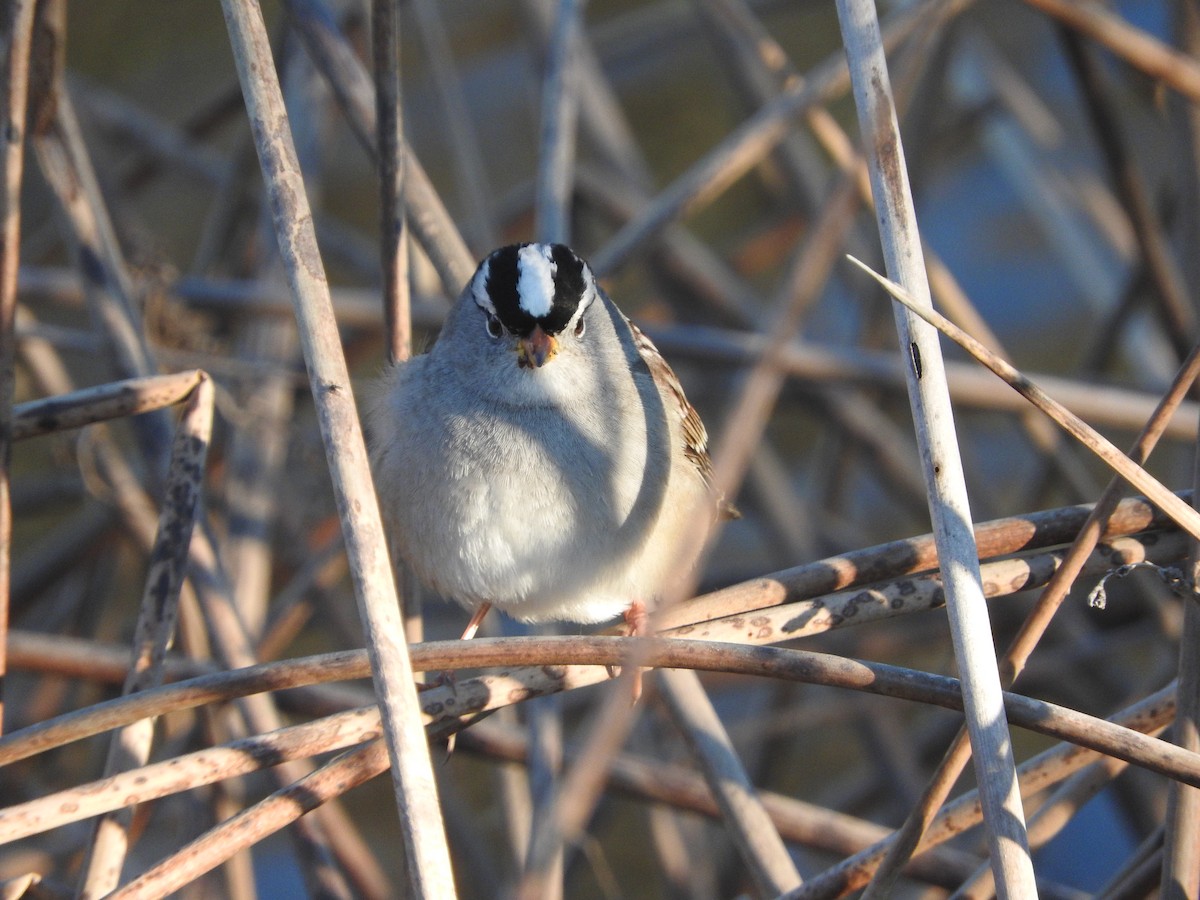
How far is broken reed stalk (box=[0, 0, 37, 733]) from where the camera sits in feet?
6.14

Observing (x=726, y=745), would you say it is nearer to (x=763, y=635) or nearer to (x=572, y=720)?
(x=763, y=635)

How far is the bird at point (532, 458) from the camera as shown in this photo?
2193 mm

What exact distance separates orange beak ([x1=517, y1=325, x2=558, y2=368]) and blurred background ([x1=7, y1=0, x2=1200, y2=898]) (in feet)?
1.61

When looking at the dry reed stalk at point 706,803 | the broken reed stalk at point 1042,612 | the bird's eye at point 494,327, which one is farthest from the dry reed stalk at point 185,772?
the bird's eye at point 494,327

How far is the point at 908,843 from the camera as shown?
1.55 meters

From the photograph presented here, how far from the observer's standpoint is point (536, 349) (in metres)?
2.28

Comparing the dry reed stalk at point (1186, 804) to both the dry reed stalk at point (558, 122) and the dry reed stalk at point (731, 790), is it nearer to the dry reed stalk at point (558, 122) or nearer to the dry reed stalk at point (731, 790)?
the dry reed stalk at point (731, 790)

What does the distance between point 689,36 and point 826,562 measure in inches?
143

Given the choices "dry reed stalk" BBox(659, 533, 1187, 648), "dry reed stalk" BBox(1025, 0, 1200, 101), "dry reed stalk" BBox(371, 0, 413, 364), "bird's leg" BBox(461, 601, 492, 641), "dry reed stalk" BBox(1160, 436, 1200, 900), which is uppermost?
"dry reed stalk" BBox(1025, 0, 1200, 101)

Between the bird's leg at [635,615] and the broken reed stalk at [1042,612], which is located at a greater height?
the bird's leg at [635,615]

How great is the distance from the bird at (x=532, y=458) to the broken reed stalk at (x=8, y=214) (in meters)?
0.69

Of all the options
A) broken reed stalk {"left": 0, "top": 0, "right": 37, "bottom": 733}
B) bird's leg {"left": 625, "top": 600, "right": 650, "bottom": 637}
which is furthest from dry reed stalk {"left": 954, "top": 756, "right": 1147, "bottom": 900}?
broken reed stalk {"left": 0, "top": 0, "right": 37, "bottom": 733}

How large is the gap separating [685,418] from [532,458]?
0.53 meters

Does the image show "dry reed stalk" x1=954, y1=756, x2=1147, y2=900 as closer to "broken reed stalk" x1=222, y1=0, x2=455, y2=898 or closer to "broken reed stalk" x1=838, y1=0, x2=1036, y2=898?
"broken reed stalk" x1=838, y1=0, x2=1036, y2=898
